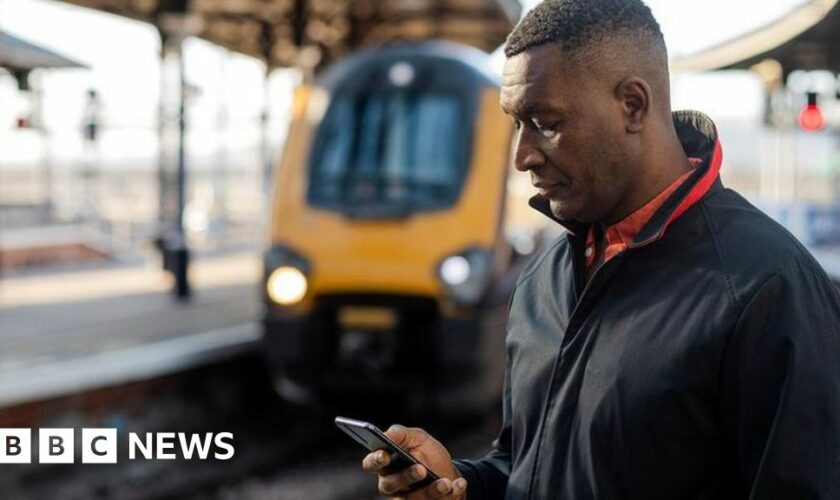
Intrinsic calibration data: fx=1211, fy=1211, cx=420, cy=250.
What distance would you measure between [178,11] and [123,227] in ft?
36.2

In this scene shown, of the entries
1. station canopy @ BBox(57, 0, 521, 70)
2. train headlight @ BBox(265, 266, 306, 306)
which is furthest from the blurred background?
station canopy @ BBox(57, 0, 521, 70)

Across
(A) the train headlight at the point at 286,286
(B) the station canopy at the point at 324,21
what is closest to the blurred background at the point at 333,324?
(A) the train headlight at the point at 286,286

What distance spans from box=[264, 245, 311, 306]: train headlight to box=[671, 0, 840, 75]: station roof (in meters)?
6.05

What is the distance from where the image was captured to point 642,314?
5.37ft

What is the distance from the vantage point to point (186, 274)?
11.9 meters

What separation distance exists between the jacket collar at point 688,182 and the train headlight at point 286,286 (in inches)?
217

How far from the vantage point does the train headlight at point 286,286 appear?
736 cm

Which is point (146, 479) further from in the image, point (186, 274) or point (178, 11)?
point (178, 11)

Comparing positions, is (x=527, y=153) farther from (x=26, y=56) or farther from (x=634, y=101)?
(x=26, y=56)

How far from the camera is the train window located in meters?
7.63

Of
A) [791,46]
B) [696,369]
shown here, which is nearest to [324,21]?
[791,46]

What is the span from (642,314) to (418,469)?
0.40 metres

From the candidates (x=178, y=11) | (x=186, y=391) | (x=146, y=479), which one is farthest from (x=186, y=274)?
(x=146, y=479)

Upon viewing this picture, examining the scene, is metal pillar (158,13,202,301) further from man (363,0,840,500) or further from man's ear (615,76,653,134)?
man's ear (615,76,653,134)
